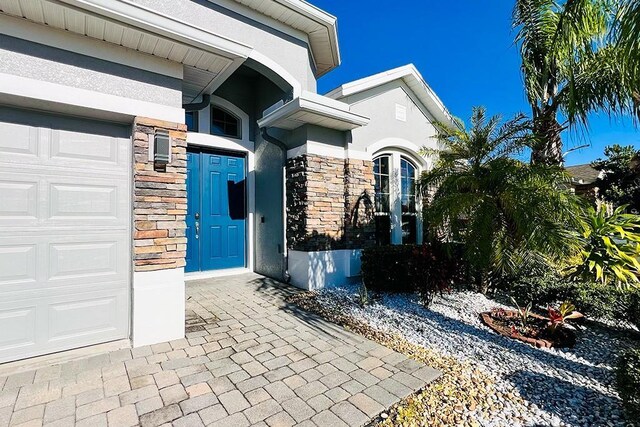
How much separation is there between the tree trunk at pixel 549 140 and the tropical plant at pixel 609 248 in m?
2.41

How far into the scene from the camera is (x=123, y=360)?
10.7ft

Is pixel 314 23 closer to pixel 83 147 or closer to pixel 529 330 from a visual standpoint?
pixel 83 147

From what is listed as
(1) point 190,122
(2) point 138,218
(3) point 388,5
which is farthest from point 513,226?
(1) point 190,122

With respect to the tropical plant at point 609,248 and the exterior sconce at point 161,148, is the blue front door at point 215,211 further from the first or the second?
the tropical plant at point 609,248

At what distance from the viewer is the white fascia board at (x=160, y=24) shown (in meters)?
2.99

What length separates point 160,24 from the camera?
3295mm

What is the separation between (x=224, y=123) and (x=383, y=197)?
175 inches

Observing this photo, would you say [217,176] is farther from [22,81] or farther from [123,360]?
[123,360]

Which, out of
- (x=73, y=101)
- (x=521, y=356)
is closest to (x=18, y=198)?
(x=73, y=101)

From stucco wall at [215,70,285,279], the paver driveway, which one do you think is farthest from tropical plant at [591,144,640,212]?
the paver driveway

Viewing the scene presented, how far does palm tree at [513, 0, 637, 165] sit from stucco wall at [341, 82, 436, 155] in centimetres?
243

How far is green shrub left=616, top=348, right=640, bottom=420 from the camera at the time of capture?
229 cm

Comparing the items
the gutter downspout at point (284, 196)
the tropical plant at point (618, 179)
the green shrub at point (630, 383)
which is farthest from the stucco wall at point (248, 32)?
the tropical plant at point (618, 179)

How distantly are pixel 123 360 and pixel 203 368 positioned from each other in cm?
95
